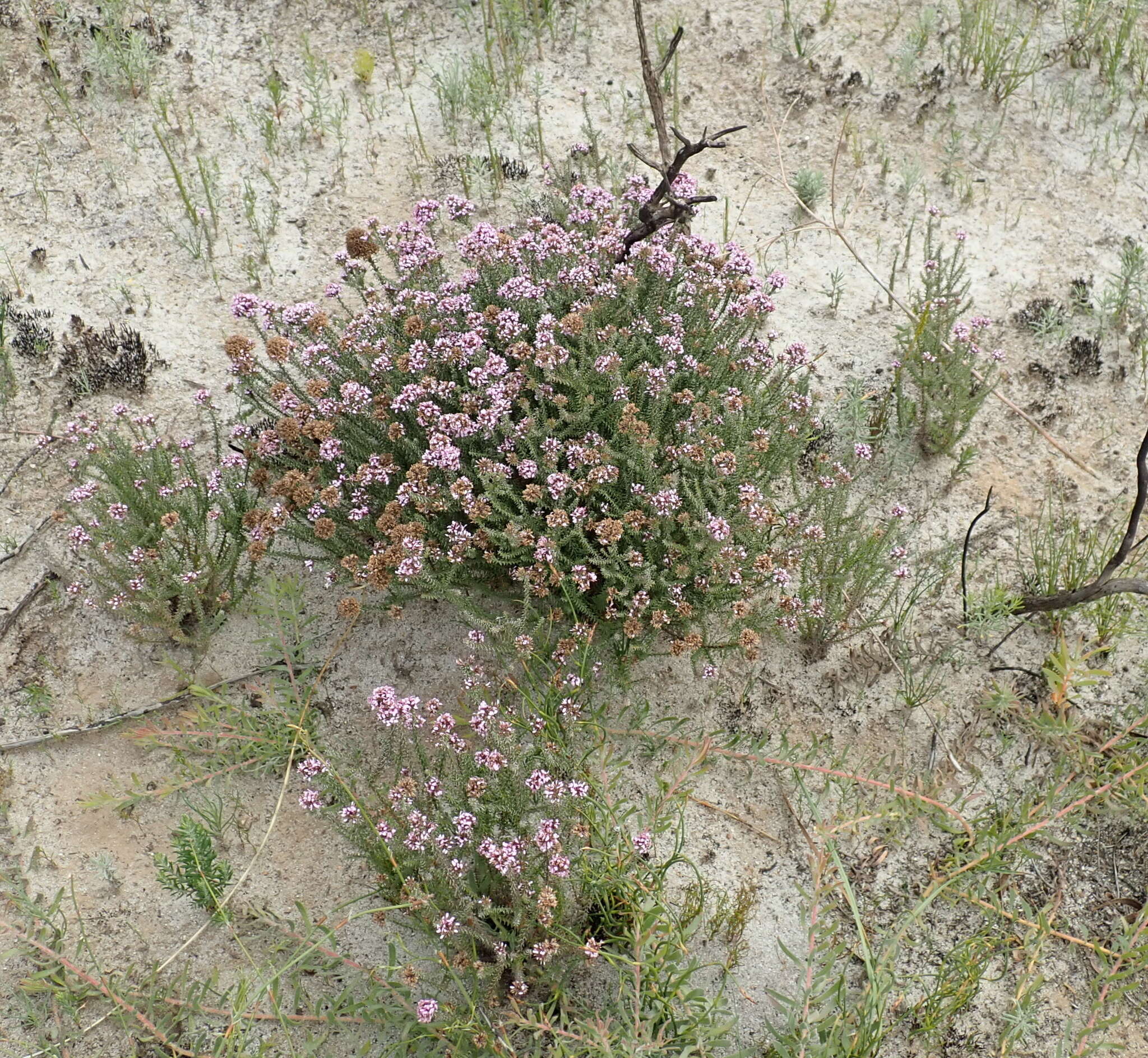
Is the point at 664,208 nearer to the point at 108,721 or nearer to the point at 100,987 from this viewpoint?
the point at 108,721

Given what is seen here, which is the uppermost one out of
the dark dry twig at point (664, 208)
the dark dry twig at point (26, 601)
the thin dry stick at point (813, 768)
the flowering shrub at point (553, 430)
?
the dark dry twig at point (664, 208)

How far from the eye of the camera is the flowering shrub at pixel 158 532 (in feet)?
12.2

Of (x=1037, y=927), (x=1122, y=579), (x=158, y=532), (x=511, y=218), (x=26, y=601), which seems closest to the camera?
(x=1037, y=927)

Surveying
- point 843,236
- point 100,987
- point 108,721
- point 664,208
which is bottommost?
point 100,987

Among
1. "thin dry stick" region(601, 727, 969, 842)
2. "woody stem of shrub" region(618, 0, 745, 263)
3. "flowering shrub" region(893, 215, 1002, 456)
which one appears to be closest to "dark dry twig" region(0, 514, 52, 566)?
"thin dry stick" region(601, 727, 969, 842)

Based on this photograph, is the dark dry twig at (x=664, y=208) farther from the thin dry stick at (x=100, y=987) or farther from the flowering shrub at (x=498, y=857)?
the thin dry stick at (x=100, y=987)

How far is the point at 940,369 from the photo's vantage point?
14.8ft

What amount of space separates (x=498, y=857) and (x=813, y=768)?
43.4 inches

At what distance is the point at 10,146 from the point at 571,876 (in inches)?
216

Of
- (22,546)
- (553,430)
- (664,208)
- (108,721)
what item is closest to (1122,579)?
(553,430)

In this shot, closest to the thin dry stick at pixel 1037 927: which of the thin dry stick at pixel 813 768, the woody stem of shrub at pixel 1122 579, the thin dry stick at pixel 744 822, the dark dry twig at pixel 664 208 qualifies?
A: the thin dry stick at pixel 813 768

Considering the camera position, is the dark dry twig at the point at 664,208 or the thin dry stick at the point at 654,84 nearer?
the dark dry twig at the point at 664,208

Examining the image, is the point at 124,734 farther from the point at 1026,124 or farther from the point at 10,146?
the point at 1026,124

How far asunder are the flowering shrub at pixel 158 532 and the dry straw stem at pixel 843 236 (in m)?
3.09
